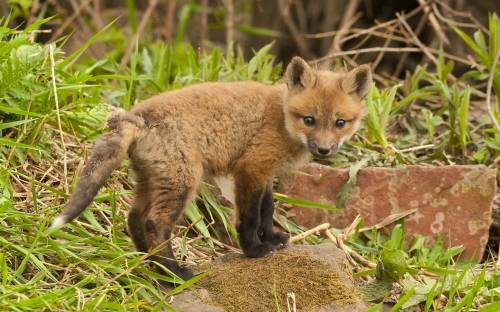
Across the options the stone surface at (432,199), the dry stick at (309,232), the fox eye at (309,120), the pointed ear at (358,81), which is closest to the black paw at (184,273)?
the dry stick at (309,232)

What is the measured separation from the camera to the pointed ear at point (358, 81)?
16.9ft

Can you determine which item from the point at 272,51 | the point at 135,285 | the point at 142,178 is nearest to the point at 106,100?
the point at 142,178

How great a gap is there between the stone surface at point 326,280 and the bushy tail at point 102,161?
2.47 feet

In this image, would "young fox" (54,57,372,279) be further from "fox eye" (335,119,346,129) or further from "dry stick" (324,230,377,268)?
"dry stick" (324,230,377,268)

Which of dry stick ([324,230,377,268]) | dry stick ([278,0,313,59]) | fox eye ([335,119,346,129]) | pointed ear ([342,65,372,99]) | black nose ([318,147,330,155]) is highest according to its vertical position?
pointed ear ([342,65,372,99])

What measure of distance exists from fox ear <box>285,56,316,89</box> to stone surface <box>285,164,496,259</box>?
1.02 m

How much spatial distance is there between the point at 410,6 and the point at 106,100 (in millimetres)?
6402

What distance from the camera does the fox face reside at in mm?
4992

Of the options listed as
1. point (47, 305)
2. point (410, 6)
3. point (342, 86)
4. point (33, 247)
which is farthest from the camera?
point (410, 6)

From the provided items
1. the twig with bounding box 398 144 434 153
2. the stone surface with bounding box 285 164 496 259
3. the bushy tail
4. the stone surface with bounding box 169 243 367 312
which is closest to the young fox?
the bushy tail

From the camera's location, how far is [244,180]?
4.75 meters

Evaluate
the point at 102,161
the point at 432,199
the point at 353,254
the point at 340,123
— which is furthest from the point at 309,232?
the point at 102,161

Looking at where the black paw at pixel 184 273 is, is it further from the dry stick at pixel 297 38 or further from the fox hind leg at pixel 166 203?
the dry stick at pixel 297 38

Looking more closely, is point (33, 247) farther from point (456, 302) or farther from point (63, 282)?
point (456, 302)
